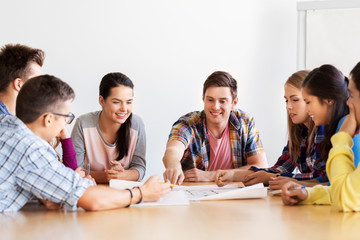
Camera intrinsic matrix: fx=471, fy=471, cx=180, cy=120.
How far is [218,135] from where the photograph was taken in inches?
115

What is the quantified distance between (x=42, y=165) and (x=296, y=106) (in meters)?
1.36

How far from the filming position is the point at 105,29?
3877 mm

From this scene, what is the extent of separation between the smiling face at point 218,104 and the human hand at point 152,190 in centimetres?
123

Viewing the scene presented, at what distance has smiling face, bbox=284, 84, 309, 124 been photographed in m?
2.30

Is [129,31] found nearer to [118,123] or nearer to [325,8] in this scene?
[118,123]

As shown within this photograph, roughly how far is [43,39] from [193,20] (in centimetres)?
129

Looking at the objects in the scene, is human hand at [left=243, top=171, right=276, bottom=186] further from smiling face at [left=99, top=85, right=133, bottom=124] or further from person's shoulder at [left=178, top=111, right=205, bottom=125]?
smiling face at [left=99, top=85, right=133, bottom=124]

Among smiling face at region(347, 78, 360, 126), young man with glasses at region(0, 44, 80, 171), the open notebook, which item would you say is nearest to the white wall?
young man with glasses at region(0, 44, 80, 171)

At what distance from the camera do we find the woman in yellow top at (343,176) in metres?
1.50

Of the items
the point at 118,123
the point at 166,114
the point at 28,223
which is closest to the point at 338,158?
the point at 28,223

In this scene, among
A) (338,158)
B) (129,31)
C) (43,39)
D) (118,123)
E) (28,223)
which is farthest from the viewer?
(129,31)

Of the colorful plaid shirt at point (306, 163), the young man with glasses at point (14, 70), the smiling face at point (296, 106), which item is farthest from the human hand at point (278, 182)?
the young man with glasses at point (14, 70)

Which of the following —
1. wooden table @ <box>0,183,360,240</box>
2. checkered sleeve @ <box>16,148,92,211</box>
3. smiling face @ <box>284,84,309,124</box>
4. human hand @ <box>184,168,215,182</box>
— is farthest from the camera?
human hand @ <box>184,168,215,182</box>

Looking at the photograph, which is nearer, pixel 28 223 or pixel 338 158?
pixel 28 223
